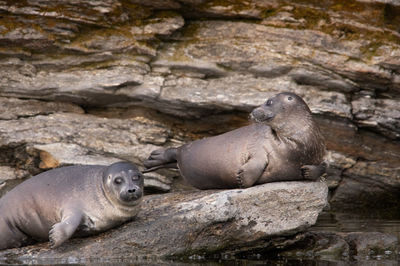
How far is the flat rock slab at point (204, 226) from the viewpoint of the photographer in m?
7.04

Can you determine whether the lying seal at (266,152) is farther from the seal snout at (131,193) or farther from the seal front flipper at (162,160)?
the seal snout at (131,193)

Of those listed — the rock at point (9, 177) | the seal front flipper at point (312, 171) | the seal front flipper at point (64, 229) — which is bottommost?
the rock at point (9, 177)

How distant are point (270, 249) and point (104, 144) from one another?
318 centimetres

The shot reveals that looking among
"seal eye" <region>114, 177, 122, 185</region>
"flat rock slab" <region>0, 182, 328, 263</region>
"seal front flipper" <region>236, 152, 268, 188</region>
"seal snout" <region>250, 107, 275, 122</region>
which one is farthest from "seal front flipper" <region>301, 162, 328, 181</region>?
"seal eye" <region>114, 177, 122, 185</region>

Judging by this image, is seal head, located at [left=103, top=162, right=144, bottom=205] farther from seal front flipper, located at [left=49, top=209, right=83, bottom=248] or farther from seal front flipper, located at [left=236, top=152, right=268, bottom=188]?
seal front flipper, located at [left=236, top=152, right=268, bottom=188]

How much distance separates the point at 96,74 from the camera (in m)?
9.91

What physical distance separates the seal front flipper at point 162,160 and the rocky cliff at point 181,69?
0.69 m

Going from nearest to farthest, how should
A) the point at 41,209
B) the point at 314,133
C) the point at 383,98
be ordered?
the point at 41,209
the point at 314,133
the point at 383,98

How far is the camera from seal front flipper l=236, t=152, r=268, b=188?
26.2ft

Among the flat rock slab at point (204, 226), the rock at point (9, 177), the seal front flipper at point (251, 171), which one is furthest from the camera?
the rock at point (9, 177)

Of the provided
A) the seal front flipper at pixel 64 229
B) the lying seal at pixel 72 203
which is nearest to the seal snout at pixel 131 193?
the lying seal at pixel 72 203

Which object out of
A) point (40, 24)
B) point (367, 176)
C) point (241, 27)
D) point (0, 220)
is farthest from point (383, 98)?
point (0, 220)

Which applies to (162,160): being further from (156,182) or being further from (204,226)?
(204,226)

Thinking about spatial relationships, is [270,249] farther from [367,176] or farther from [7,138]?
[7,138]
